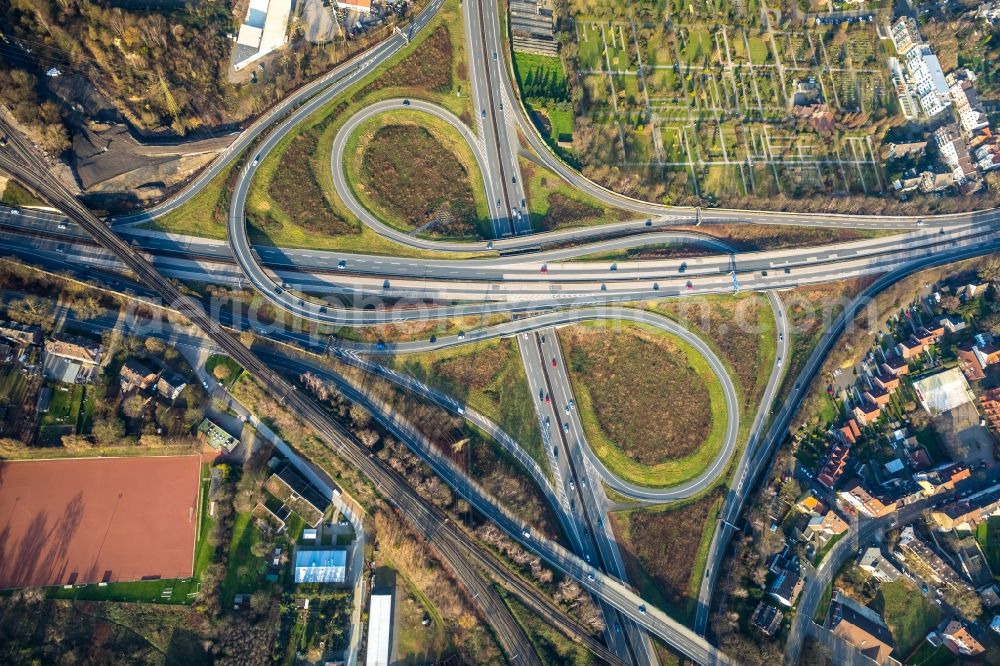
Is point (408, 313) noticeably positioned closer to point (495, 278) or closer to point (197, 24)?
point (495, 278)

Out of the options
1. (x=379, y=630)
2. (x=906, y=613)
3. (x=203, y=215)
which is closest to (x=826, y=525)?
(x=906, y=613)

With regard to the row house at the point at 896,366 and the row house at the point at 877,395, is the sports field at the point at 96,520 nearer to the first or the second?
the row house at the point at 877,395

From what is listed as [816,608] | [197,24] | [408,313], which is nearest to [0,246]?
[197,24]

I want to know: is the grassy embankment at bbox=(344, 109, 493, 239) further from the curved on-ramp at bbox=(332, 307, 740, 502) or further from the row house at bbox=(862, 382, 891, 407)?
the row house at bbox=(862, 382, 891, 407)

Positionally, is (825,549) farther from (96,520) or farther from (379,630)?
(96,520)

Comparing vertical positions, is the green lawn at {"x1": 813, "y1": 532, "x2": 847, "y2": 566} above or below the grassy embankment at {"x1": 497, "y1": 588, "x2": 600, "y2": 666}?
above

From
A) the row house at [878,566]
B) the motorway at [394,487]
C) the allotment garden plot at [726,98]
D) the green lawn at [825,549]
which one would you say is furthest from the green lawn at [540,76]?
the row house at [878,566]

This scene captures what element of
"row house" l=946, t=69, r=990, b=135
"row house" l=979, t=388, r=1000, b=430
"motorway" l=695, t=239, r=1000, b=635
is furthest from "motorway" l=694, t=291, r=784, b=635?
"row house" l=946, t=69, r=990, b=135
